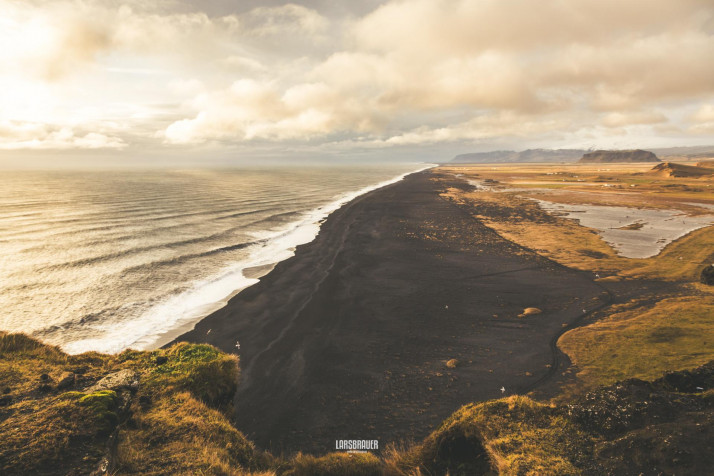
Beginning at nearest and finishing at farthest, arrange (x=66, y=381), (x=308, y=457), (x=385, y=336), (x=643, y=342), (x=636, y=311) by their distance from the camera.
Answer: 1. (x=308, y=457)
2. (x=66, y=381)
3. (x=643, y=342)
4. (x=385, y=336)
5. (x=636, y=311)

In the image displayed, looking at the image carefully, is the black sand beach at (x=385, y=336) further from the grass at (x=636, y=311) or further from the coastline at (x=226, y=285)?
the grass at (x=636, y=311)

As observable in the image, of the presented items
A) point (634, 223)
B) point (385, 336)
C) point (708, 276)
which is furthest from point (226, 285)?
point (634, 223)

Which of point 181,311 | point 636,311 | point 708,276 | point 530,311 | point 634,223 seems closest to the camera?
point 636,311

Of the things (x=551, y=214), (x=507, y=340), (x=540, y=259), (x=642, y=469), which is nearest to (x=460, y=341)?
(x=507, y=340)

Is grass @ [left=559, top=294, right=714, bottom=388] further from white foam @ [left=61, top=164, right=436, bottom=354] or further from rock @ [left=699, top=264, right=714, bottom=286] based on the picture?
white foam @ [left=61, top=164, right=436, bottom=354]

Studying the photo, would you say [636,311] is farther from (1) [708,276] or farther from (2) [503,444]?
(2) [503,444]

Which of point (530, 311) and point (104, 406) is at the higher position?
point (104, 406)
